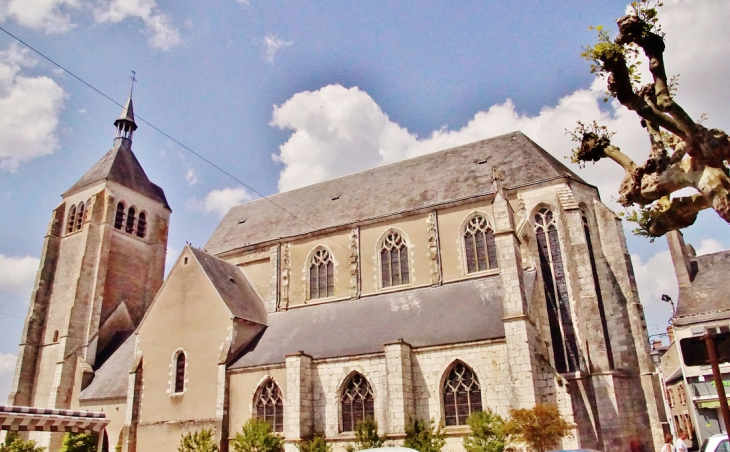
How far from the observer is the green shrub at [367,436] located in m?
14.6

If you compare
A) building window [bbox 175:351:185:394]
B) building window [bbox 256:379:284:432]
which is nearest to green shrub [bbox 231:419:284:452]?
building window [bbox 256:379:284:432]

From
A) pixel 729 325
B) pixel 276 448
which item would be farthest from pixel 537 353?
pixel 729 325

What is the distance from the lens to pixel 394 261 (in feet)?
67.6

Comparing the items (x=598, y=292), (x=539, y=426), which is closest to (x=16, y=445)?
(x=539, y=426)

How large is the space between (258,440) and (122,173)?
1906 centimetres

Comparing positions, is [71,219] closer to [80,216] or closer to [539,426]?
[80,216]

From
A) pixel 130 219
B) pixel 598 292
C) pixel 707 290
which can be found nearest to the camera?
pixel 598 292

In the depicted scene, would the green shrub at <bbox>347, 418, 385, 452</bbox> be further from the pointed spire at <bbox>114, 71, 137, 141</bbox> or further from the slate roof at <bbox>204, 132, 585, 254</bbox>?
the pointed spire at <bbox>114, 71, 137, 141</bbox>

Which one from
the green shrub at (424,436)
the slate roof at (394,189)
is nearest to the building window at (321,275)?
the slate roof at (394,189)

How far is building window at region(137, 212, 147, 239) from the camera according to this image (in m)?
29.1

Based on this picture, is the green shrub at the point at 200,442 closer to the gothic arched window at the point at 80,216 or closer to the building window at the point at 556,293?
the building window at the point at 556,293

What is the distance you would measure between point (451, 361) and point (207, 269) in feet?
33.8

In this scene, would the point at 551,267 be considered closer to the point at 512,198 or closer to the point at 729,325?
the point at 512,198

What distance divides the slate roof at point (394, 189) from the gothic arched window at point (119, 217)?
209 inches
